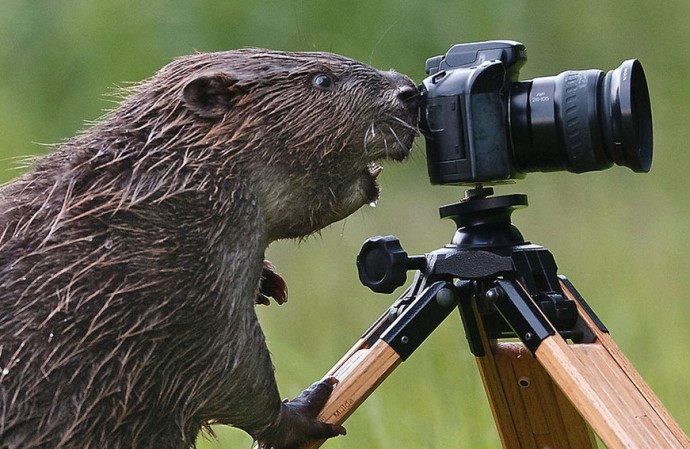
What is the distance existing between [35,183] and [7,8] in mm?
2023

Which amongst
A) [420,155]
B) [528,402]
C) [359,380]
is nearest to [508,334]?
[528,402]

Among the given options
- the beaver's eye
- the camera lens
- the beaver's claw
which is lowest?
the beaver's claw

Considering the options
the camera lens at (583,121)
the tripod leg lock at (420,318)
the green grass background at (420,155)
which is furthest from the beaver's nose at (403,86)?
the green grass background at (420,155)

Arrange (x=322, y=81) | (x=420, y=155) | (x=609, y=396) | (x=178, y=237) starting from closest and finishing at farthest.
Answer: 1. (x=609, y=396)
2. (x=178, y=237)
3. (x=322, y=81)
4. (x=420, y=155)

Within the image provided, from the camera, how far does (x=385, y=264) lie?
1.36 m

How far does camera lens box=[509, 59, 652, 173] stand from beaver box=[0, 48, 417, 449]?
14cm

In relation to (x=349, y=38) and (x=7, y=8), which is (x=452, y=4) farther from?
(x=7, y=8)

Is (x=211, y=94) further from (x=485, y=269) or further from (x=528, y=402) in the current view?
(x=528, y=402)

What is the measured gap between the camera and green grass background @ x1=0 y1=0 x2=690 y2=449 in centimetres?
258

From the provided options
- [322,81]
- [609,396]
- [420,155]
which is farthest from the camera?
[420,155]

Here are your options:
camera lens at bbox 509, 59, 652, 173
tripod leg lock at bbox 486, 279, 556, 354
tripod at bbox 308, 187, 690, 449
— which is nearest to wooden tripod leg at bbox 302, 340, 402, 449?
tripod at bbox 308, 187, 690, 449

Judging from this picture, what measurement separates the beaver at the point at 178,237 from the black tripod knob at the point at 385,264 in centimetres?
6

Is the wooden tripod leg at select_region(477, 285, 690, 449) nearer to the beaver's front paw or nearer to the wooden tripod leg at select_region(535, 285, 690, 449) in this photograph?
the wooden tripod leg at select_region(535, 285, 690, 449)

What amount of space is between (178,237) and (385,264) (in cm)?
25
